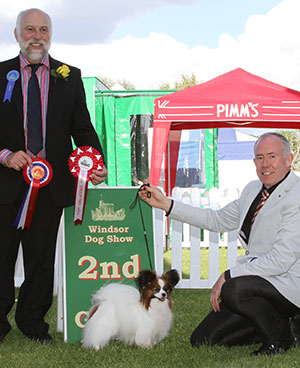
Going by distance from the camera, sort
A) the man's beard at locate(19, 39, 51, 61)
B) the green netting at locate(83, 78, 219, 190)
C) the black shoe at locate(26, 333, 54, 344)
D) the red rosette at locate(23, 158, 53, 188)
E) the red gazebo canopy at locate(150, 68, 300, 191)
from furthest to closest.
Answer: the green netting at locate(83, 78, 219, 190) < the red gazebo canopy at locate(150, 68, 300, 191) < the black shoe at locate(26, 333, 54, 344) < the man's beard at locate(19, 39, 51, 61) < the red rosette at locate(23, 158, 53, 188)

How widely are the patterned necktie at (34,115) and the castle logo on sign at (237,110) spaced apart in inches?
156

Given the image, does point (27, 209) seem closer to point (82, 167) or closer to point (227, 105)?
point (82, 167)

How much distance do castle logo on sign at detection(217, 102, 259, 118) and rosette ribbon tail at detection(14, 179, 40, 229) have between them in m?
4.09

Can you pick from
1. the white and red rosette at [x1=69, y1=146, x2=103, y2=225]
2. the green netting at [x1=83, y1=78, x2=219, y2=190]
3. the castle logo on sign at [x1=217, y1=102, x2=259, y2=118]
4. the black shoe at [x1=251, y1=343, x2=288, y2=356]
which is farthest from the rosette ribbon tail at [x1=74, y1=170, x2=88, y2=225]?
the green netting at [x1=83, y1=78, x2=219, y2=190]

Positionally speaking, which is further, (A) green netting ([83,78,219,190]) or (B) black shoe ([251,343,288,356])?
(A) green netting ([83,78,219,190])

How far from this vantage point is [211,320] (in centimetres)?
322

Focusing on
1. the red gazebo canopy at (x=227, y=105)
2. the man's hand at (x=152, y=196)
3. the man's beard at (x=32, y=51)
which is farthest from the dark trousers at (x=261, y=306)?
the red gazebo canopy at (x=227, y=105)

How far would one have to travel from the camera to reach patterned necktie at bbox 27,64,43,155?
9.75 ft

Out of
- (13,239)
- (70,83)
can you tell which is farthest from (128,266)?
(70,83)

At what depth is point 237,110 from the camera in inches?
261

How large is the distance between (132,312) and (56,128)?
1192 mm

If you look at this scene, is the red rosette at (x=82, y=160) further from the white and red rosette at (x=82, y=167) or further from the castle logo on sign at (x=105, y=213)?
the castle logo on sign at (x=105, y=213)

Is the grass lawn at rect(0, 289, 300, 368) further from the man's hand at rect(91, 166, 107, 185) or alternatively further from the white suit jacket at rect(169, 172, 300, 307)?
the man's hand at rect(91, 166, 107, 185)

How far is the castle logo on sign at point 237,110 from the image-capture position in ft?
21.6
